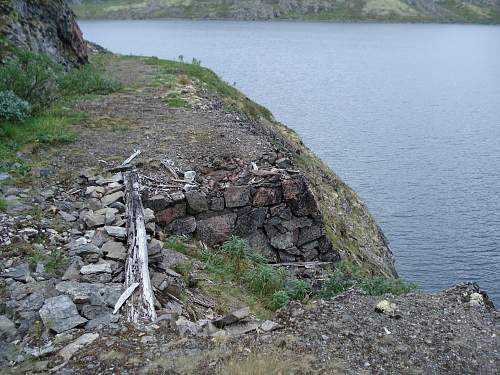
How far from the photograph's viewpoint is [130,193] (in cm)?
1354

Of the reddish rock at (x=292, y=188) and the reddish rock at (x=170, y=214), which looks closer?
the reddish rock at (x=170, y=214)

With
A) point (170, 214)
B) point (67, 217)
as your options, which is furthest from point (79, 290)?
point (170, 214)

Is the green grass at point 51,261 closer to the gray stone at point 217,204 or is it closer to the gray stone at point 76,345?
the gray stone at point 76,345

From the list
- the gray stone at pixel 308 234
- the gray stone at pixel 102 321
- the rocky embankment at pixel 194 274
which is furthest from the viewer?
the gray stone at pixel 308 234

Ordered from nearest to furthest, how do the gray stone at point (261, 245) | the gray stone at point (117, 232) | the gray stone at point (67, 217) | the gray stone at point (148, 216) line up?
the gray stone at point (117, 232), the gray stone at point (67, 217), the gray stone at point (148, 216), the gray stone at point (261, 245)

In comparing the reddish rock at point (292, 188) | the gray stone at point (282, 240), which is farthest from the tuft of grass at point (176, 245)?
the reddish rock at point (292, 188)

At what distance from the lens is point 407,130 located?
47.0 metres

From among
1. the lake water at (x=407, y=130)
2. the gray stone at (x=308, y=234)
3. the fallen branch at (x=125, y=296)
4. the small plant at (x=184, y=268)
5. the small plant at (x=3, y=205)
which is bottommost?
the lake water at (x=407, y=130)

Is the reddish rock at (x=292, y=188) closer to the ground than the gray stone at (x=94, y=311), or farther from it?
closer to the ground

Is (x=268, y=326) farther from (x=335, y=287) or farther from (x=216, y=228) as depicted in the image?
(x=216, y=228)

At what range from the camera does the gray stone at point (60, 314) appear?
876cm

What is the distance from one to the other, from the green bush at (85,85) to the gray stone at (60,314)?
684 inches

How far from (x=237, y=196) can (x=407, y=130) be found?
114 feet

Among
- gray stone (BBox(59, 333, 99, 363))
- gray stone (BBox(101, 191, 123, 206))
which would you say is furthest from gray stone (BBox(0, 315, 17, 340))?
gray stone (BBox(101, 191, 123, 206))
